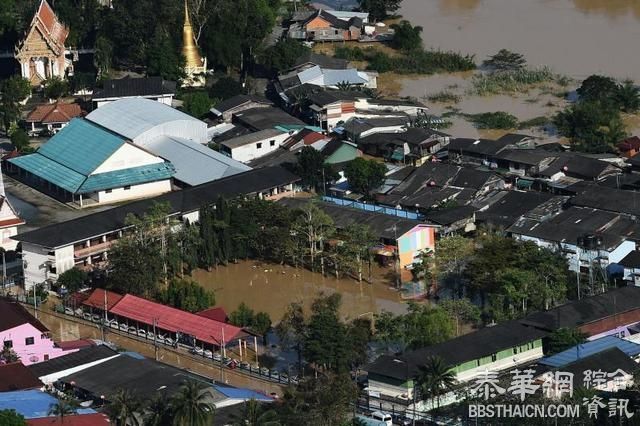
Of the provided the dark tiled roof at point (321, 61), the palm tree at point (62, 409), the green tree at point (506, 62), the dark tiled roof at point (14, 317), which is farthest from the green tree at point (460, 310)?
the green tree at point (506, 62)

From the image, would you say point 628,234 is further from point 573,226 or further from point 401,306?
point 401,306

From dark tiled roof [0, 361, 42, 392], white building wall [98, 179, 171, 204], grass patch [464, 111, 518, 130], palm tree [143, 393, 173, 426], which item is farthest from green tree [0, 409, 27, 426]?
grass patch [464, 111, 518, 130]

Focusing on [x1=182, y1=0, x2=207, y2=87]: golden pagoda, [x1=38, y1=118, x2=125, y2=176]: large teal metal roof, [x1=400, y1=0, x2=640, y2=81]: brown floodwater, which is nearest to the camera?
[x1=38, y1=118, x2=125, y2=176]: large teal metal roof

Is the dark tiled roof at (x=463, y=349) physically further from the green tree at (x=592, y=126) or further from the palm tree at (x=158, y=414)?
Answer: the green tree at (x=592, y=126)

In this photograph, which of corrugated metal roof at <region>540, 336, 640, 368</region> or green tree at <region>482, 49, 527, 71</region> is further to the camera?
green tree at <region>482, 49, 527, 71</region>

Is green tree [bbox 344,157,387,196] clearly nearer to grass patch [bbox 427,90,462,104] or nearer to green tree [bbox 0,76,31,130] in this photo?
grass patch [bbox 427,90,462,104]

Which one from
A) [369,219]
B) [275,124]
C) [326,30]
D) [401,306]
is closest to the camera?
[401,306]

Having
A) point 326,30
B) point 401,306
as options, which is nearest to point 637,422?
point 401,306
